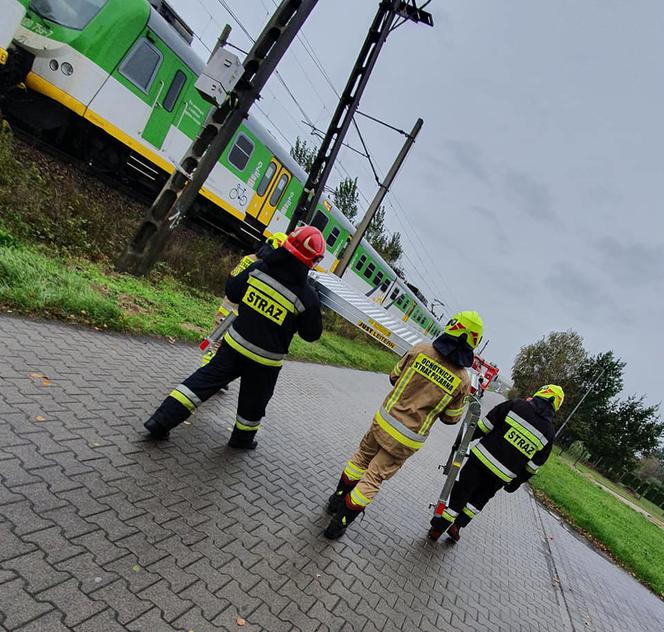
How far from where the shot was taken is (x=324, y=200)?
16969 mm

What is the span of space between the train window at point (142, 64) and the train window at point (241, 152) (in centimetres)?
299

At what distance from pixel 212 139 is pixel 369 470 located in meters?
6.51

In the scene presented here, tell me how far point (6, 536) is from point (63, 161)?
29.2 feet

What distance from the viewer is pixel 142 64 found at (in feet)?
28.9

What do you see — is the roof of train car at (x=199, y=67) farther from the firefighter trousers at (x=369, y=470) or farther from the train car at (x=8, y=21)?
the firefighter trousers at (x=369, y=470)

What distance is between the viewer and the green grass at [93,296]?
4.88m

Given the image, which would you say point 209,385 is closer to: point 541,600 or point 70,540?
point 70,540

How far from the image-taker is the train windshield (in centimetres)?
755

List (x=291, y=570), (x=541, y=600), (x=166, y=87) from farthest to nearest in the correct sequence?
(x=166, y=87), (x=541, y=600), (x=291, y=570)

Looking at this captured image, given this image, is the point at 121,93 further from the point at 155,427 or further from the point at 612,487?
the point at 612,487

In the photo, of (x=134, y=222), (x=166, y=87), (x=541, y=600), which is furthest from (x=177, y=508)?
(x=166, y=87)

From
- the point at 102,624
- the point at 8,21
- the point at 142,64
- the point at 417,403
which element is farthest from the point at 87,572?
the point at 142,64

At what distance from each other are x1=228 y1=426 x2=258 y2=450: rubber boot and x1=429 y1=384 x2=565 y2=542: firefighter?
2128 millimetres

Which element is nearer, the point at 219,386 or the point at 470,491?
the point at 219,386
